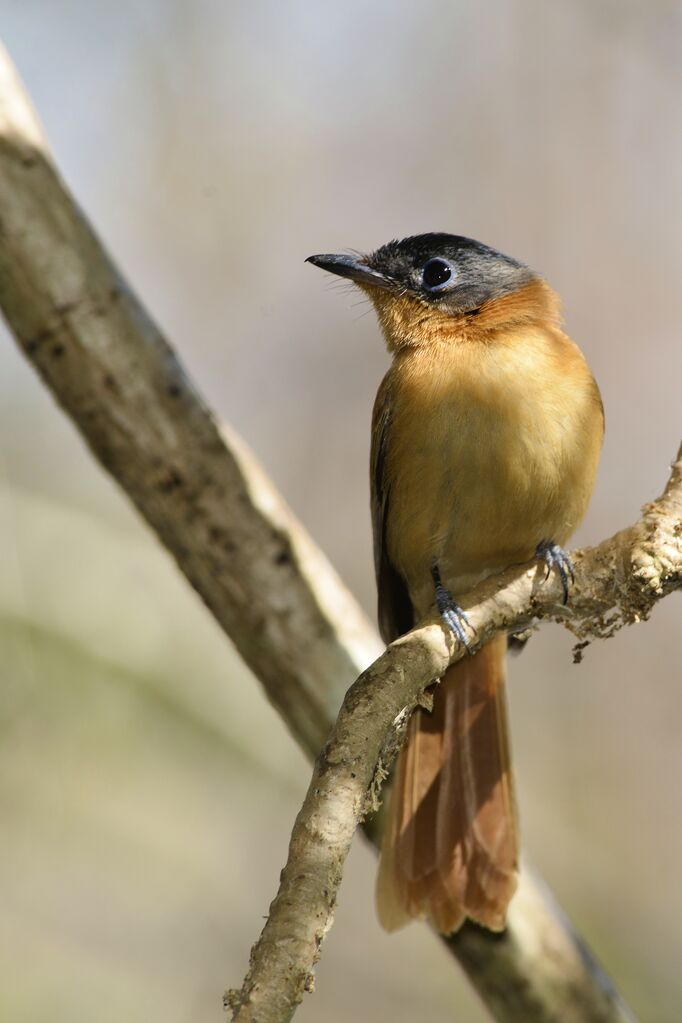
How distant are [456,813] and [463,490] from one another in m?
1.17

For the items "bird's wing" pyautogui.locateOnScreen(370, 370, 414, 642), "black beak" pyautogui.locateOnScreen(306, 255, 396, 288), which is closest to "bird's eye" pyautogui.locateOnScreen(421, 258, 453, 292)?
"black beak" pyautogui.locateOnScreen(306, 255, 396, 288)

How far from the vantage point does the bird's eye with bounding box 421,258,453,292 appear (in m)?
4.30

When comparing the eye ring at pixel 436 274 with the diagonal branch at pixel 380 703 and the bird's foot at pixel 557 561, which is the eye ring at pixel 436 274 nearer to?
the bird's foot at pixel 557 561

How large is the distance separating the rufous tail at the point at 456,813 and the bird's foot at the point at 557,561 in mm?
358

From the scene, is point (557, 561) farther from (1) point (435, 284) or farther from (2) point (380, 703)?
(1) point (435, 284)

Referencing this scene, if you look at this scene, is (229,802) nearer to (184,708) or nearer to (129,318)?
(184,708)

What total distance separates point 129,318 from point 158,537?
0.82 m

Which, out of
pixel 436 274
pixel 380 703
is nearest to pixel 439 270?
pixel 436 274

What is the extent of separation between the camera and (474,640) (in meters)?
3.02

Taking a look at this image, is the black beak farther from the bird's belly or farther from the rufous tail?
the rufous tail

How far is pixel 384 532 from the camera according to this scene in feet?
14.0

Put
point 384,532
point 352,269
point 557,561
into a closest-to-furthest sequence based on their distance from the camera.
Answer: point 557,561, point 384,532, point 352,269

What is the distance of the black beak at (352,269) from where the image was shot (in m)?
4.41

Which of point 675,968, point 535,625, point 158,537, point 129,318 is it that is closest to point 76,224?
point 129,318
